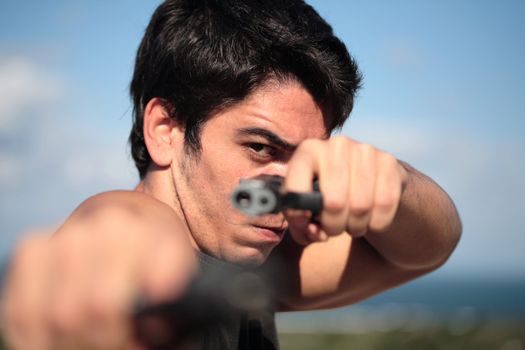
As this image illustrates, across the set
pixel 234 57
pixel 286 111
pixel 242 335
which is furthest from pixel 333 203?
pixel 234 57

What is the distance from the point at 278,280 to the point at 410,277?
9.82 ft

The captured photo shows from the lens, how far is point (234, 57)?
10.8 ft

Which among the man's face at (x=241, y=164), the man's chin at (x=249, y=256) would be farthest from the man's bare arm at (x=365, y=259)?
the man's face at (x=241, y=164)

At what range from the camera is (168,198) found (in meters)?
3.25

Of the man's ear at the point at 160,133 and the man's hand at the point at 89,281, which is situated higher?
the man's ear at the point at 160,133

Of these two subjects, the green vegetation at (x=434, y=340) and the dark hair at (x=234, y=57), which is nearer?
the dark hair at (x=234, y=57)

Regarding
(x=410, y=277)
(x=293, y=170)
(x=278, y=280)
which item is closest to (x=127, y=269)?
(x=278, y=280)

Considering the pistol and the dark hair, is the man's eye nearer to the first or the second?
the dark hair

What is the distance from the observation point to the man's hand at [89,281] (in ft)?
3.01

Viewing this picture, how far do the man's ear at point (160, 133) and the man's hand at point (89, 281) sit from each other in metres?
2.28

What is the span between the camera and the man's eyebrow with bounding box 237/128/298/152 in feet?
9.75

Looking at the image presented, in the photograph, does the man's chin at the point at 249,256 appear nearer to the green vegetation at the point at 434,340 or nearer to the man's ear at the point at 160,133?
the man's ear at the point at 160,133

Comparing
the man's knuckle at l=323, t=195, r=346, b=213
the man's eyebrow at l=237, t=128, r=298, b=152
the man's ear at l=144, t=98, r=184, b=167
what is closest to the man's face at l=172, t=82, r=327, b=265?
the man's eyebrow at l=237, t=128, r=298, b=152

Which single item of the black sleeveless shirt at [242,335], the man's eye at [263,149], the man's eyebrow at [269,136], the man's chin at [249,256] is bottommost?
the black sleeveless shirt at [242,335]
